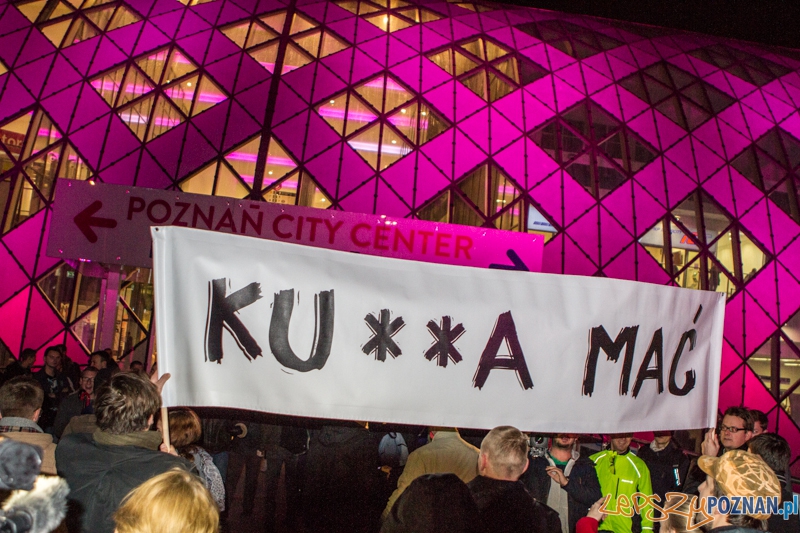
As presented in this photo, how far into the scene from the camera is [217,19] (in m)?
16.7

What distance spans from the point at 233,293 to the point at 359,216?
6.64 metres

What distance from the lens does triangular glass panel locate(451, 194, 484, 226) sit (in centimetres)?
1479

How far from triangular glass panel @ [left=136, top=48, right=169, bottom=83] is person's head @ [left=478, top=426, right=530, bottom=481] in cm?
1449

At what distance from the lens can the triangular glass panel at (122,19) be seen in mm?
16359

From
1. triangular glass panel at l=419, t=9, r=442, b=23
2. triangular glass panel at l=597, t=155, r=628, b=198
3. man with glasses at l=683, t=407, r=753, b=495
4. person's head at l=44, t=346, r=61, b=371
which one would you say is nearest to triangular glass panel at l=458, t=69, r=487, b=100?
triangular glass panel at l=419, t=9, r=442, b=23

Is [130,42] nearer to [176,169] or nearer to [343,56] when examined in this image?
[176,169]

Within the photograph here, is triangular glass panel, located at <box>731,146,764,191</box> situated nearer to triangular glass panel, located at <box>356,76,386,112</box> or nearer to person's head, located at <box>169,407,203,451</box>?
triangular glass panel, located at <box>356,76,386,112</box>

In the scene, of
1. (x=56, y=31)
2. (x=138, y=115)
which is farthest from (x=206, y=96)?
(x=56, y=31)

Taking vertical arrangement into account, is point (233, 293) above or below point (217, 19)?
below

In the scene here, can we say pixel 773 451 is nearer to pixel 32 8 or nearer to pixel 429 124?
pixel 429 124

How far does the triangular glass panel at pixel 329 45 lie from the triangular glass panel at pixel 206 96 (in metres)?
2.70

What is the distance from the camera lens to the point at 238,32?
16.6m

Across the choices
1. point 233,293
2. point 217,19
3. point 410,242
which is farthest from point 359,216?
point 217,19

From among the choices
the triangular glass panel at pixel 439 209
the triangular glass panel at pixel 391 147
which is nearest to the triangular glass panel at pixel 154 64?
the triangular glass panel at pixel 391 147
